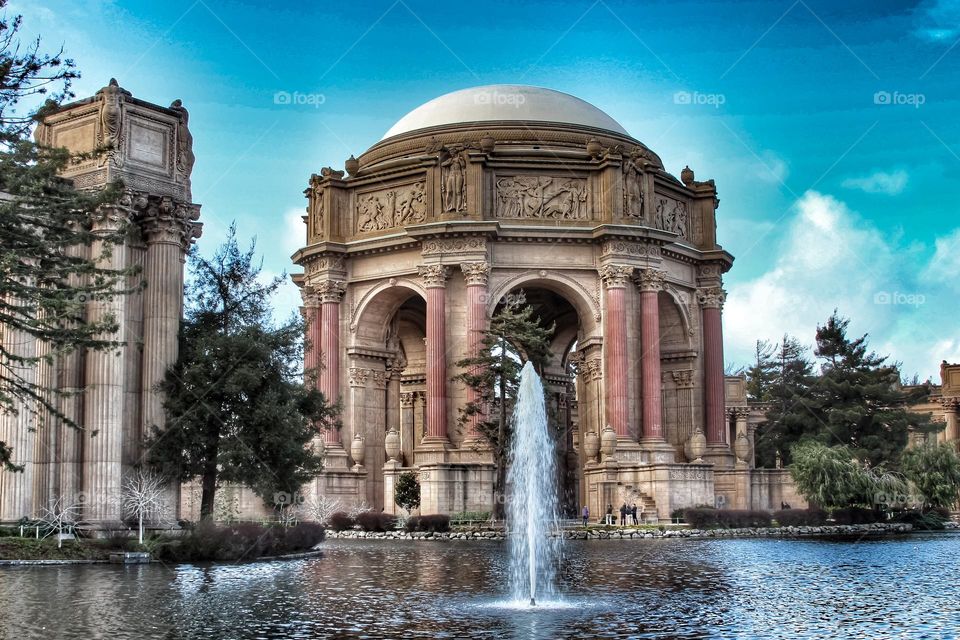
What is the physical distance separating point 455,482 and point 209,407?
2266 cm

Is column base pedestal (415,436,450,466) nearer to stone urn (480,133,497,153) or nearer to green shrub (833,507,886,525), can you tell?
stone urn (480,133,497,153)

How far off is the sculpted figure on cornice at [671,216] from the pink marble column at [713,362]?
356cm

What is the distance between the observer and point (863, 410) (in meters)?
55.7

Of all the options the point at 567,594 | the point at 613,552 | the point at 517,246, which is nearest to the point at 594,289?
the point at 517,246

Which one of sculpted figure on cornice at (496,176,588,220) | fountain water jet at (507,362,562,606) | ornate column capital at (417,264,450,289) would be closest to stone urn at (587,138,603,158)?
sculpted figure on cornice at (496,176,588,220)

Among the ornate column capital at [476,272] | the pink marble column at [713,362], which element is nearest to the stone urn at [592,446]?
the pink marble column at [713,362]

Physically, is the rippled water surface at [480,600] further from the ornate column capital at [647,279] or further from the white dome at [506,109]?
the white dome at [506,109]

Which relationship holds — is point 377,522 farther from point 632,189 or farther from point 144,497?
point 632,189

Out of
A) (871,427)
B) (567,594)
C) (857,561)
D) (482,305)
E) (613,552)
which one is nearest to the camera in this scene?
(567,594)

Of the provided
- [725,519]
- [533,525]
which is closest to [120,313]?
[533,525]

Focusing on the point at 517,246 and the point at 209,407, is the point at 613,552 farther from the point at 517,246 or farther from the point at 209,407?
the point at 517,246

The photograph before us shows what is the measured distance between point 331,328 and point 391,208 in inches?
257

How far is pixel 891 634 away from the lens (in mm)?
12172

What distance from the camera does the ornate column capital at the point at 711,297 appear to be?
183ft
